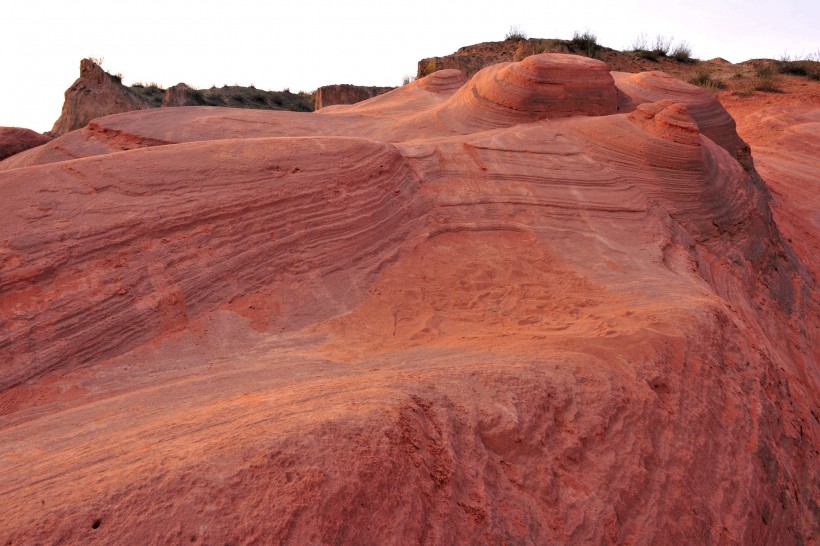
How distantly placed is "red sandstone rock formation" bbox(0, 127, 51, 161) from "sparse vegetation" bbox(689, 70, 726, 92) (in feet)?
53.7

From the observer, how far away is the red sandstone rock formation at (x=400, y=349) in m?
1.98

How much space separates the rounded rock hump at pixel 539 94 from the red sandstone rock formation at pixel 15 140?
22.0ft

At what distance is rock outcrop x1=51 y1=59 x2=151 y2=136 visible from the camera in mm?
14242

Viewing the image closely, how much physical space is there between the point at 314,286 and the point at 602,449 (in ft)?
7.51

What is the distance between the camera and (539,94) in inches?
308

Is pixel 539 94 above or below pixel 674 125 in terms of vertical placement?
above

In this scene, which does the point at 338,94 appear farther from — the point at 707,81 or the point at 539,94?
the point at 707,81

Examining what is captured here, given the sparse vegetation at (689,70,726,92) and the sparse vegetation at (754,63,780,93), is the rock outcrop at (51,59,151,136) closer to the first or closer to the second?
the sparse vegetation at (689,70,726,92)

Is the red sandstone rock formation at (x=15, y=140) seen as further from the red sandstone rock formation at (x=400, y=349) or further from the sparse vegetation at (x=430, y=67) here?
the sparse vegetation at (x=430, y=67)

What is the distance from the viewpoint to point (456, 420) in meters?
2.50

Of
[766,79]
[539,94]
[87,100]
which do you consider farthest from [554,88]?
[766,79]

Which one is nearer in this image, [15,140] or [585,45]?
[15,140]

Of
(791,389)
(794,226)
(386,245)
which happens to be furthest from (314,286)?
(794,226)

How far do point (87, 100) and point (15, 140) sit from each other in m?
4.90
